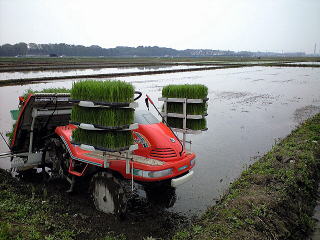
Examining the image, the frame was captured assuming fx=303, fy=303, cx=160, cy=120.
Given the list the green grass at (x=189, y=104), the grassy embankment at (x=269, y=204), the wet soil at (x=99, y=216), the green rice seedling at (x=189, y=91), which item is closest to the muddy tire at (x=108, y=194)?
the wet soil at (x=99, y=216)

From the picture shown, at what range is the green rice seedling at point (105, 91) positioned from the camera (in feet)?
16.3

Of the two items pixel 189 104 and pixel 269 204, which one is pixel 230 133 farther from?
pixel 269 204

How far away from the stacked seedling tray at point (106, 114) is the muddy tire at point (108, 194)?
778mm

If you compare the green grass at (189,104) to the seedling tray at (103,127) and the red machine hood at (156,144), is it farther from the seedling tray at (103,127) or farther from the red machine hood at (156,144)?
the seedling tray at (103,127)

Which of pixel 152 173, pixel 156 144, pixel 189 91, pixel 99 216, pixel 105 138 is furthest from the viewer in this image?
pixel 189 91

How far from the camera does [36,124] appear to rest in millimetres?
7262

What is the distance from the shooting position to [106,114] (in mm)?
4941

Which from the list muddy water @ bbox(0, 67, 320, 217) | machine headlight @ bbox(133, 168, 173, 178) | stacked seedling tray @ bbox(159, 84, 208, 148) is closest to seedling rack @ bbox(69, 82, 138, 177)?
machine headlight @ bbox(133, 168, 173, 178)

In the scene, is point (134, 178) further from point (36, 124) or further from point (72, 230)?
point (36, 124)

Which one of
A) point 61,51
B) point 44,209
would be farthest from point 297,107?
point 61,51

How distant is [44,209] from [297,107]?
17.0 m

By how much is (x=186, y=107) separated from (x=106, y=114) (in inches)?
89.5

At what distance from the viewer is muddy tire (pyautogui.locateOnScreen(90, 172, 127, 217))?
17.7 ft

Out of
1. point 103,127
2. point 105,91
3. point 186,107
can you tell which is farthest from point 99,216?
point 186,107
